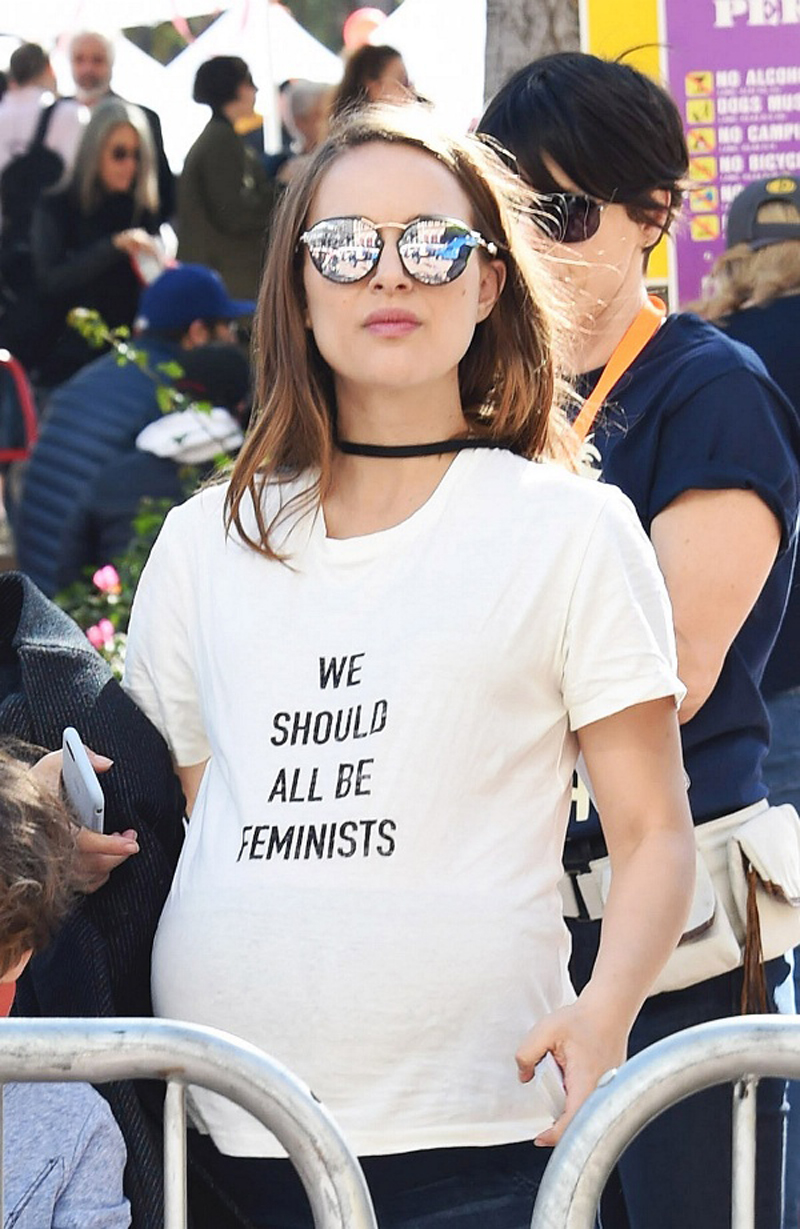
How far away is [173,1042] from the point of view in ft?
5.51

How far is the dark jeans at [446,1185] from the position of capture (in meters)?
2.01

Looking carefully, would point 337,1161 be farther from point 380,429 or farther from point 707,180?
point 707,180

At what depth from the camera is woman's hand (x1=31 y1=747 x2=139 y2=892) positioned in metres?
2.14

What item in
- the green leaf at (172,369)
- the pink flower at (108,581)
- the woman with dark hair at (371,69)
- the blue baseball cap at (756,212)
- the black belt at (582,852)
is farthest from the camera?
the woman with dark hair at (371,69)

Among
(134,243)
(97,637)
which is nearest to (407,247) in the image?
(97,637)

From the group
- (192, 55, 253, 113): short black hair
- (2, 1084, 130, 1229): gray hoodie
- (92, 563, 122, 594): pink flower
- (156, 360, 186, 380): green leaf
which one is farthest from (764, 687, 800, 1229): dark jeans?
(192, 55, 253, 113): short black hair

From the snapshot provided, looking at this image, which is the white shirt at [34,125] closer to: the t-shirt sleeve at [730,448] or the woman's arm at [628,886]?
the t-shirt sleeve at [730,448]

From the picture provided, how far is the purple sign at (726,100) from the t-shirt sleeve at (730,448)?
2.26 metres

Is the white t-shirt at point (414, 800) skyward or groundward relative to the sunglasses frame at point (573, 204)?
groundward

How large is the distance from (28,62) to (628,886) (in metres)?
7.55

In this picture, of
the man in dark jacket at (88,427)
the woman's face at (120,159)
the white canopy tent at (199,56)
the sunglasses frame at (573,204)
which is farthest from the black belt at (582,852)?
the white canopy tent at (199,56)

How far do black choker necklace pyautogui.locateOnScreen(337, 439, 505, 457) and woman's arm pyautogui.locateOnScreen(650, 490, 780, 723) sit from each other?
1.38 ft

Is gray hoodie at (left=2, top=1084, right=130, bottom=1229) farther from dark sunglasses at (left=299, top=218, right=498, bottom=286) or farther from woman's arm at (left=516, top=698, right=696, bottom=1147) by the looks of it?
dark sunglasses at (left=299, top=218, right=498, bottom=286)

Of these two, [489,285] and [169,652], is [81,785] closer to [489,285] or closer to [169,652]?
[169,652]
